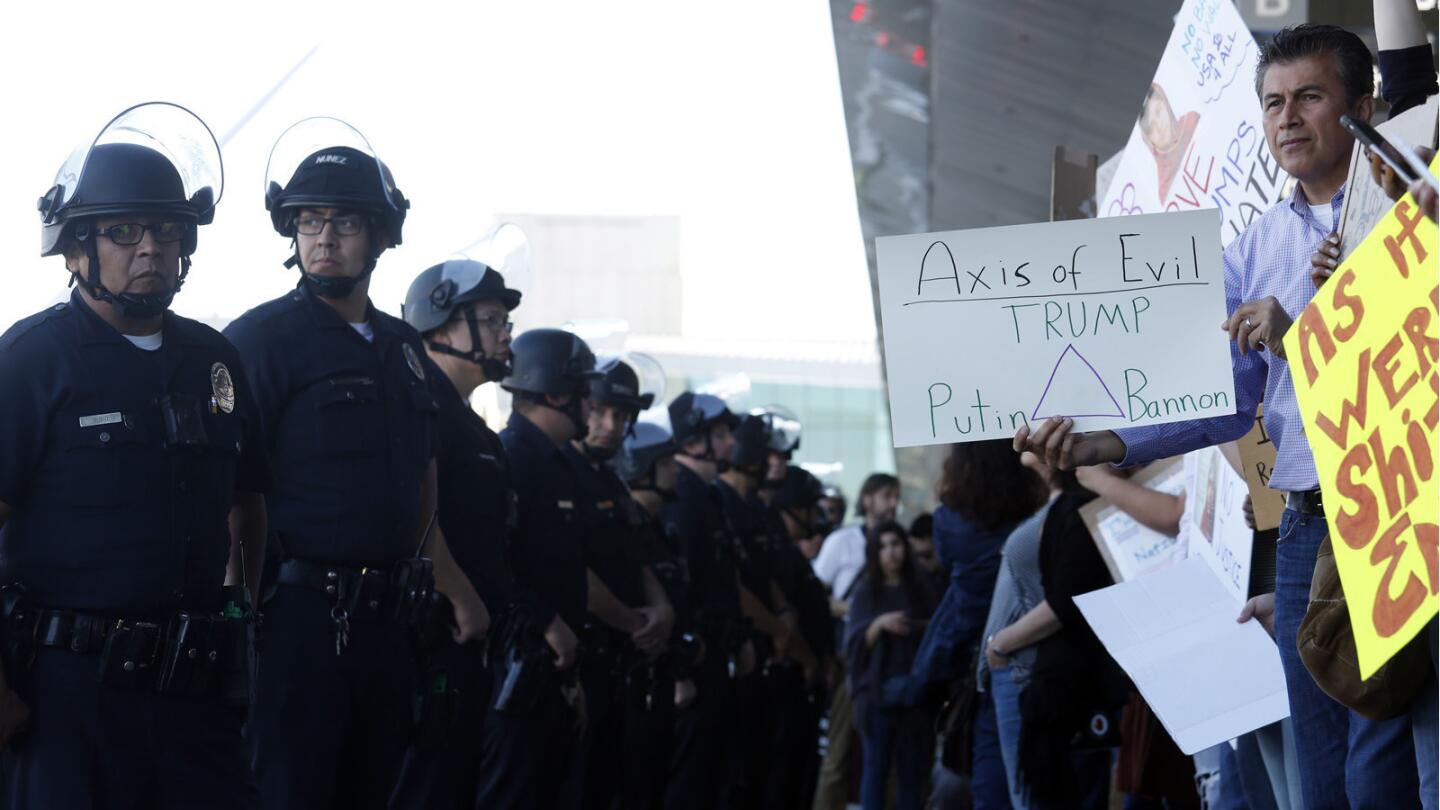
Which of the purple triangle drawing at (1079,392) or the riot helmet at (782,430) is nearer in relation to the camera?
the purple triangle drawing at (1079,392)

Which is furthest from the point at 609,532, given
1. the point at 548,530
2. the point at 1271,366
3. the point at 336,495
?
the point at 1271,366

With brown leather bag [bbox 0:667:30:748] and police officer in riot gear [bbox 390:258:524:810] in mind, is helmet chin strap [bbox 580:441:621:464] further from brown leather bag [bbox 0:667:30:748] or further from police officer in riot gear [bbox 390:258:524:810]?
brown leather bag [bbox 0:667:30:748]

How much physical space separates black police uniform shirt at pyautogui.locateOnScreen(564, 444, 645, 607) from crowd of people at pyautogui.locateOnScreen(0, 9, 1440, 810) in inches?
0.7

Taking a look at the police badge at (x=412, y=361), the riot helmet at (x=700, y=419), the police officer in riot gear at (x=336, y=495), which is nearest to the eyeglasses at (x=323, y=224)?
the police officer in riot gear at (x=336, y=495)

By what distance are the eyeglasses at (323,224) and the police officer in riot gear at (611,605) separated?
6.35 ft

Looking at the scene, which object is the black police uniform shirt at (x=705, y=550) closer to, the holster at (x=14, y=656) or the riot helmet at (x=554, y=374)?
the riot helmet at (x=554, y=374)

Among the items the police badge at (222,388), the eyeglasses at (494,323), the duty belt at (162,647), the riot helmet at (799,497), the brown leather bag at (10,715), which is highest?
the riot helmet at (799,497)

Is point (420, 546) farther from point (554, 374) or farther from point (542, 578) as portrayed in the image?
point (554, 374)

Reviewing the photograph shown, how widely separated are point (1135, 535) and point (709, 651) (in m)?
3.66

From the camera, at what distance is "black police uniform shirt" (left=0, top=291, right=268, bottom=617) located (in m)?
3.98

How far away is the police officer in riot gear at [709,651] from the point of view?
9.02 m

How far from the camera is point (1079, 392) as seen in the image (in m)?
3.52

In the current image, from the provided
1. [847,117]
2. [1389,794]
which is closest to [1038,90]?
[847,117]

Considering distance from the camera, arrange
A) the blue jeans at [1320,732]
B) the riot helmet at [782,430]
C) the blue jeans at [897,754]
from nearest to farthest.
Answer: the blue jeans at [1320,732]
the blue jeans at [897,754]
the riot helmet at [782,430]
